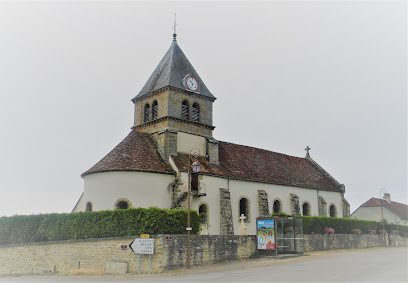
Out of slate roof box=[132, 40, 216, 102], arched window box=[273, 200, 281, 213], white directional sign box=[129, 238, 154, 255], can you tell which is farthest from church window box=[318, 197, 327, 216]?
white directional sign box=[129, 238, 154, 255]

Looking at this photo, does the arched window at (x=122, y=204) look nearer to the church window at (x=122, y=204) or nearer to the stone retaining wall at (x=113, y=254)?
the church window at (x=122, y=204)

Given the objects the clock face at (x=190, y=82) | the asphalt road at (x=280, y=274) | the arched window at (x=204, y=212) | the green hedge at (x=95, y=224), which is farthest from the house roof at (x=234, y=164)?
the asphalt road at (x=280, y=274)

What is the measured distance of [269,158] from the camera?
4047cm

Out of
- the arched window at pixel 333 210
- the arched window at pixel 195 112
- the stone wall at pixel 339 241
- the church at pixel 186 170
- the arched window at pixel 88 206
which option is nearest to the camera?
the church at pixel 186 170

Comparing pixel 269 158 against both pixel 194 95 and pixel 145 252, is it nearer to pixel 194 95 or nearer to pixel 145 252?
pixel 194 95

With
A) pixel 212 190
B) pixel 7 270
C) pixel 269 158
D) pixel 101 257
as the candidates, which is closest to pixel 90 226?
pixel 101 257

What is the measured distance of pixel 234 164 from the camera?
114ft

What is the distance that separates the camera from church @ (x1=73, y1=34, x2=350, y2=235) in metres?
27.4

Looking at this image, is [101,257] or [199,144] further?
[199,144]

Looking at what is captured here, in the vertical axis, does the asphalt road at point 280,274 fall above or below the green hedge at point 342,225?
below

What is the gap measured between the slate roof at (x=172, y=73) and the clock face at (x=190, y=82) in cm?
36

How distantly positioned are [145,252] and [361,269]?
1017 centimetres

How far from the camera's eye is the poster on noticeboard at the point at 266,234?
82.3 feet

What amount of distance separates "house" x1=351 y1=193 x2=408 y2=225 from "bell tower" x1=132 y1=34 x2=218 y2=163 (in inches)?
1418
